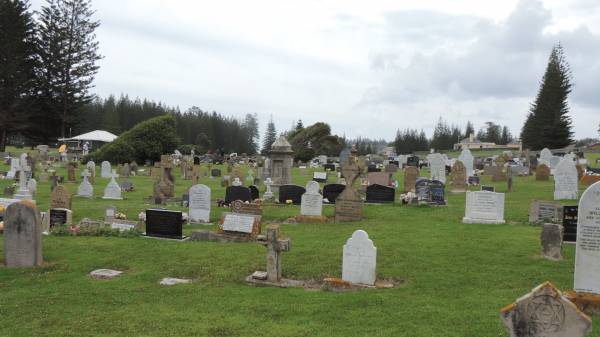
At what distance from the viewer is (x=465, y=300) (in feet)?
24.3

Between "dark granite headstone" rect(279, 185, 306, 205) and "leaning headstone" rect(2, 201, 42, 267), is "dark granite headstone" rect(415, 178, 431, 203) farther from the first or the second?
"leaning headstone" rect(2, 201, 42, 267)

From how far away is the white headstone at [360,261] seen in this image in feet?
27.5

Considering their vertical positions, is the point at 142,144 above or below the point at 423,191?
above

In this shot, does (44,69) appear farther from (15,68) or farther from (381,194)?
(381,194)

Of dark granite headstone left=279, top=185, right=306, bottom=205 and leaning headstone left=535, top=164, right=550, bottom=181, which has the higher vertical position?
leaning headstone left=535, top=164, right=550, bottom=181

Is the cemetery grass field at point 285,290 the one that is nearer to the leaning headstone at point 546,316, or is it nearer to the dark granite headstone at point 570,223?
the dark granite headstone at point 570,223

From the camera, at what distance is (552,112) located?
62125 mm

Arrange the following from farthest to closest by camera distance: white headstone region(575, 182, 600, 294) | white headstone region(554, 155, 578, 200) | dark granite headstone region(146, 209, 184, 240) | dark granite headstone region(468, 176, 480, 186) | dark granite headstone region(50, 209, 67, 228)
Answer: dark granite headstone region(468, 176, 480, 186)
white headstone region(554, 155, 578, 200)
dark granite headstone region(50, 209, 67, 228)
dark granite headstone region(146, 209, 184, 240)
white headstone region(575, 182, 600, 294)

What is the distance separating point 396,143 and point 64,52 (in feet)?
206

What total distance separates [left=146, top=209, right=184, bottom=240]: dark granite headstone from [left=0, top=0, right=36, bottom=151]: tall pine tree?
144 ft

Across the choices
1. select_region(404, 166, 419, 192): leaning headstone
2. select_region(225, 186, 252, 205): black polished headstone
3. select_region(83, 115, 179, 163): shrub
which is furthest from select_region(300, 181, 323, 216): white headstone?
select_region(83, 115, 179, 163): shrub

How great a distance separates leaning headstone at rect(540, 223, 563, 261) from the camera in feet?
31.9

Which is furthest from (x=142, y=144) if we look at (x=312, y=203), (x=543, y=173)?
(x=543, y=173)

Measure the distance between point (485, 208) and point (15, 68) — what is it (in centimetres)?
4999
